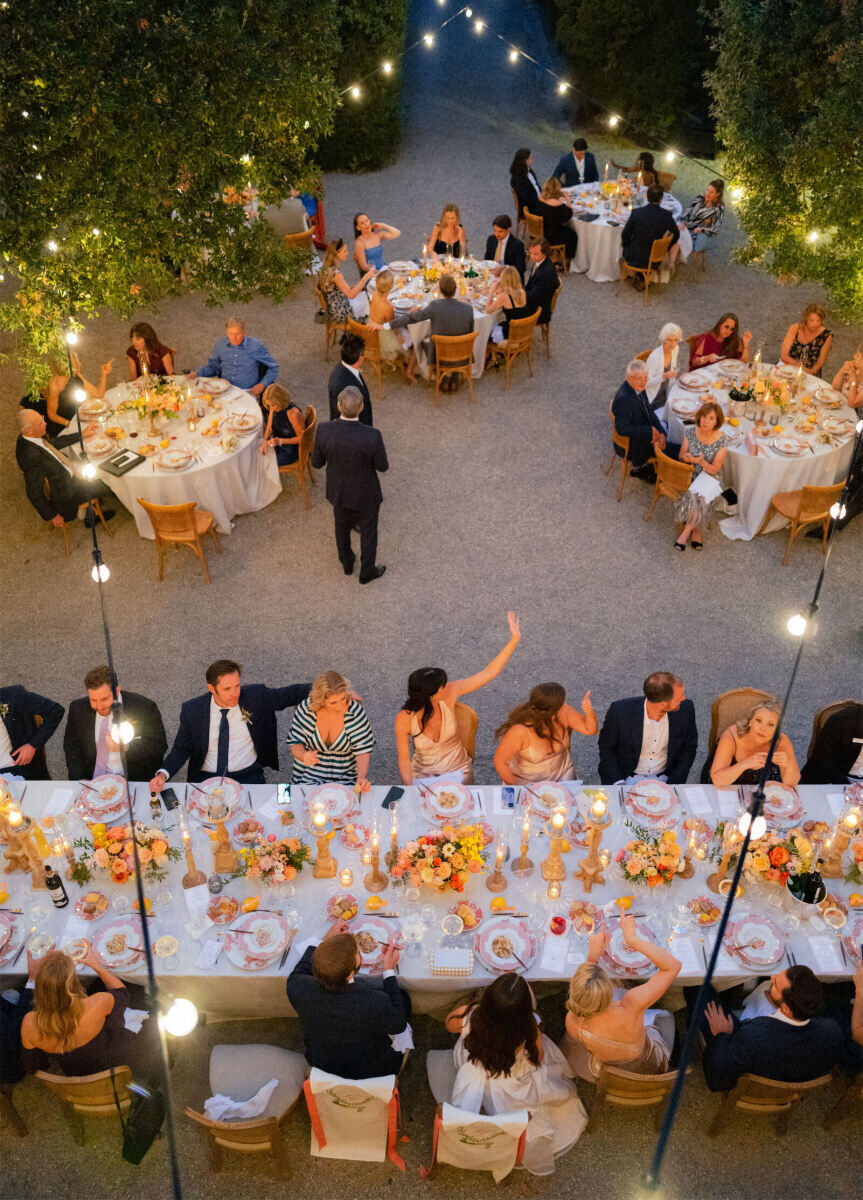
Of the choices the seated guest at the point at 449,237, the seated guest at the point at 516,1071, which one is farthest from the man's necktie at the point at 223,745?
the seated guest at the point at 449,237

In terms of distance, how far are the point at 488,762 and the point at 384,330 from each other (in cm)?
489

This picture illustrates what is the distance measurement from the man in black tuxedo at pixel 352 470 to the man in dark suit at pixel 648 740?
2.68 m

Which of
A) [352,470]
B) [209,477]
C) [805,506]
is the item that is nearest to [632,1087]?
[352,470]

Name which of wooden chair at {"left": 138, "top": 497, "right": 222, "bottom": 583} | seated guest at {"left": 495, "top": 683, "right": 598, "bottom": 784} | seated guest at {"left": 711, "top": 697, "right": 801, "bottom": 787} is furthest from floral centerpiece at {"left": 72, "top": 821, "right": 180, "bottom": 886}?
wooden chair at {"left": 138, "top": 497, "right": 222, "bottom": 583}

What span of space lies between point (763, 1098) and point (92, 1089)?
283cm

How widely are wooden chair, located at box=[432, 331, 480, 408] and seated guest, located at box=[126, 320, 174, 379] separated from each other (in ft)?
7.99

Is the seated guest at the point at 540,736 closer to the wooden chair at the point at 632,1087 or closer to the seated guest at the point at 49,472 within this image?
the wooden chair at the point at 632,1087

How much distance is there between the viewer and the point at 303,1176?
4375 mm

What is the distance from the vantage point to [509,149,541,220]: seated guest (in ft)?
38.8

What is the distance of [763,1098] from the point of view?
4.23 metres

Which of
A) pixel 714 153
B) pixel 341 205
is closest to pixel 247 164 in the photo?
pixel 341 205

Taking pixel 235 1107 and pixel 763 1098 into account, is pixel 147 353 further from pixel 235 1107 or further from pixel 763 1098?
pixel 763 1098

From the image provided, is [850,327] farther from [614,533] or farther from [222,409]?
[222,409]

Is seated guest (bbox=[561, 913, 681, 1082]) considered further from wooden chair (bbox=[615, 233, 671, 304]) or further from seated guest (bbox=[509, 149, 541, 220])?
seated guest (bbox=[509, 149, 541, 220])
